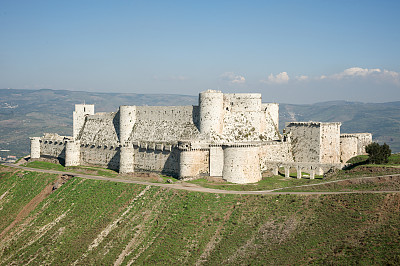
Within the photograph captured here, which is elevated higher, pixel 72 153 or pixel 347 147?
pixel 347 147

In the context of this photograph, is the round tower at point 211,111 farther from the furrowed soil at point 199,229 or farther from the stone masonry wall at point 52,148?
the stone masonry wall at point 52,148

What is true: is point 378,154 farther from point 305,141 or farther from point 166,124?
point 166,124

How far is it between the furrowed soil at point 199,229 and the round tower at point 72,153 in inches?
838

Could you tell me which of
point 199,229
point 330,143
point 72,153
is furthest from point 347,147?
point 72,153

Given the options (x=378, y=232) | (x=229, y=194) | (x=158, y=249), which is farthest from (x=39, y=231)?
(x=378, y=232)

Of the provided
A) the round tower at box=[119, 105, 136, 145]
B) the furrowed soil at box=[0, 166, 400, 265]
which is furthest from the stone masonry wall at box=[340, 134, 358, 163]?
the round tower at box=[119, 105, 136, 145]

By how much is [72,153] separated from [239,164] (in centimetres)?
4312

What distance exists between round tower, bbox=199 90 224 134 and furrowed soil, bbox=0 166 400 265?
17.2 m

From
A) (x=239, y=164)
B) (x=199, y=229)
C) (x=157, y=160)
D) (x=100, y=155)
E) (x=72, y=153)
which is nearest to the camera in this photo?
(x=199, y=229)

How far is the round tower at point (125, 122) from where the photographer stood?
319 feet

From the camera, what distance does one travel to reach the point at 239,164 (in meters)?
78.9

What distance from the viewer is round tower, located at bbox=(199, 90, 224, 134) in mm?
86062

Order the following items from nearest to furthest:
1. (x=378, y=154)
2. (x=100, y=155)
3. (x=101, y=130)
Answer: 1. (x=378, y=154)
2. (x=100, y=155)
3. (x=101, y=130)

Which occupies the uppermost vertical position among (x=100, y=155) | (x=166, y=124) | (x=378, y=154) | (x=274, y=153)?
(x=166, y=124)
